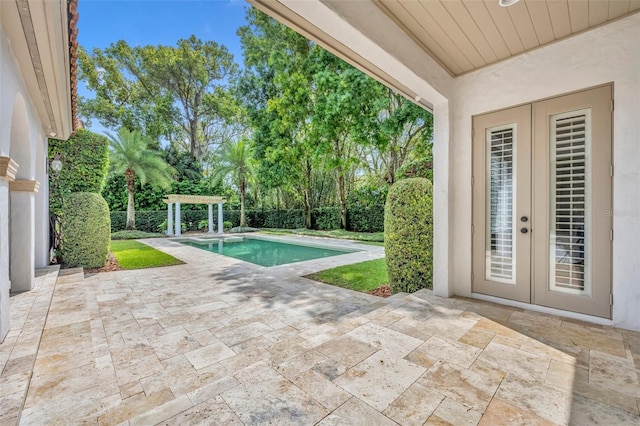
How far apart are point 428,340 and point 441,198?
2280mm

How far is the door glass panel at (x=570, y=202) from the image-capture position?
11.3 feet

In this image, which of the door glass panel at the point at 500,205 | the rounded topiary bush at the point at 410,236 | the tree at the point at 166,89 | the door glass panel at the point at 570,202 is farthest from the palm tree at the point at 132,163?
the door glass panel at the point at 570,202

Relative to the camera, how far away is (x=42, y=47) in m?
3.36

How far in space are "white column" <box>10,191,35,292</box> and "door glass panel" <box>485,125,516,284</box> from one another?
292 inches

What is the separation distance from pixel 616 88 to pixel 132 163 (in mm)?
20125

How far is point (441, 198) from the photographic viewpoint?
4.39m

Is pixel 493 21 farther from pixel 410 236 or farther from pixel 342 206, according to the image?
pixel 342 206

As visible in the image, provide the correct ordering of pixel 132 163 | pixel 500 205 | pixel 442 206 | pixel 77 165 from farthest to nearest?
pixel 132 163
pixel 77 165
pixel 442 206
pixel 500 205

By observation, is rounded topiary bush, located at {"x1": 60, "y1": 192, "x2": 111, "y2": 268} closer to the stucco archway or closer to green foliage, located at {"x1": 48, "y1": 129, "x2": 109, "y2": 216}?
green foliage, located at {"x1": 48, "y1": 129, "x2": 109, "y2": 216}

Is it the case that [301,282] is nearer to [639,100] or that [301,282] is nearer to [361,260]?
[361,260]

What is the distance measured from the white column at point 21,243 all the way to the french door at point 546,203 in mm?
7283

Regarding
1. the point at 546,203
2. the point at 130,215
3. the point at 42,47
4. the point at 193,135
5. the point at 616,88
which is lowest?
the point at 130,215

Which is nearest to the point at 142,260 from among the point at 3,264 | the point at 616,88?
the point at 3,264

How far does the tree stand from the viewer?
22.8 metres
